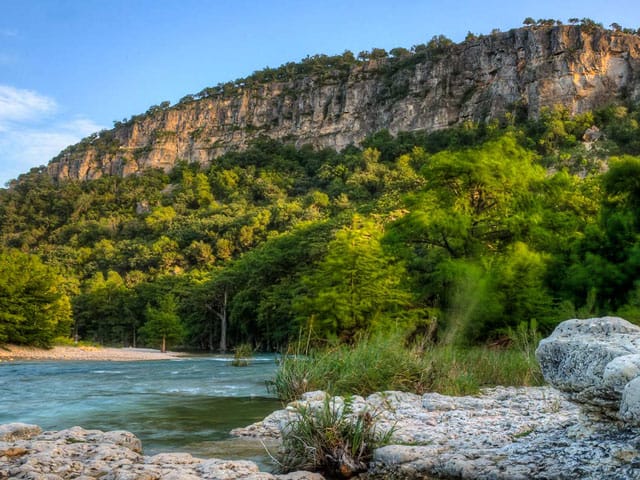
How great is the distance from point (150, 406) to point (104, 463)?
6969mm

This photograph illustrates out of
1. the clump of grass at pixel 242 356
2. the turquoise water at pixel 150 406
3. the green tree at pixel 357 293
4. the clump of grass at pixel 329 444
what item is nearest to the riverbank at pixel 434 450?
the clump of grass at pixel 329 444

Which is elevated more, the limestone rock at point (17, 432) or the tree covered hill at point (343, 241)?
the tree covered hill at point (343, 241)

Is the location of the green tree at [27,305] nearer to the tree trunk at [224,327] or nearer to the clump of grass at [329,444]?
the tree trunk at [224,327]

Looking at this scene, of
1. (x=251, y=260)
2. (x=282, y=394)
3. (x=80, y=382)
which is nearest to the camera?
(x=282, y=394)

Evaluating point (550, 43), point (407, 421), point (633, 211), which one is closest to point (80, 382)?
point (407, 421)

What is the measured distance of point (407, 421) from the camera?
8547 millimetres

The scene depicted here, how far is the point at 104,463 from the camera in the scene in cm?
639

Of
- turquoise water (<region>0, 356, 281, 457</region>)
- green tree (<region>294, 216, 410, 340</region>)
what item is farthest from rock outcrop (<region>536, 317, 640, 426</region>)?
green tree (<region>294, 216, 410, 340</region>)

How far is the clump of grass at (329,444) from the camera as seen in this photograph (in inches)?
248

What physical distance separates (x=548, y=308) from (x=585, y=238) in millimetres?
3568

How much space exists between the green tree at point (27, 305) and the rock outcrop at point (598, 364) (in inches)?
1517

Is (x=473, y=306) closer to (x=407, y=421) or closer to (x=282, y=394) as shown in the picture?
(x=282, y=394)

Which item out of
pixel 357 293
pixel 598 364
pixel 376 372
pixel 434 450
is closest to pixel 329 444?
pixel 434 450

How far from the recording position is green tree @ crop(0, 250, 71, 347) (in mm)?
38125
